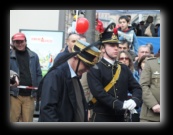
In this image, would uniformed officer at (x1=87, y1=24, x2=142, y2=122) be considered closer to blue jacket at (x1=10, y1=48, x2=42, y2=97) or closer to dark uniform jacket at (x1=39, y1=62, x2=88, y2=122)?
dark uniform jacket at (x1=39, y1=62, x2=88, y2=122)

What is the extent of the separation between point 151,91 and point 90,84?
87cm

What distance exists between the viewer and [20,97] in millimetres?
6805

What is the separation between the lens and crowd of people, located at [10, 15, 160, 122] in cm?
402

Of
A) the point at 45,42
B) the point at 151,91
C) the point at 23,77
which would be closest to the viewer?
the point at 151,91

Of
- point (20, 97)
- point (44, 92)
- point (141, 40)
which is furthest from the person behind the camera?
point (141, 40)

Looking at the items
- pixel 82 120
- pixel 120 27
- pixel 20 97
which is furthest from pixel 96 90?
pixel 120 27

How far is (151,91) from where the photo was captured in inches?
223

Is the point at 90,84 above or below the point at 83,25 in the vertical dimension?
below

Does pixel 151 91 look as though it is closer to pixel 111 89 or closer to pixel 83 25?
pixel 111 89

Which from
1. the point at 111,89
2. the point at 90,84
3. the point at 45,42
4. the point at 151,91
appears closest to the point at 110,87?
the point at 111,89

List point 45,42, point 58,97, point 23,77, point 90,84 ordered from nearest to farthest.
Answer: point 58,97, point 90,84, point 23,77, point 45,42

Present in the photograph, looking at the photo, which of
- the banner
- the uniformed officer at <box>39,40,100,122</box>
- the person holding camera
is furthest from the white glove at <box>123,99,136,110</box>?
the banner
